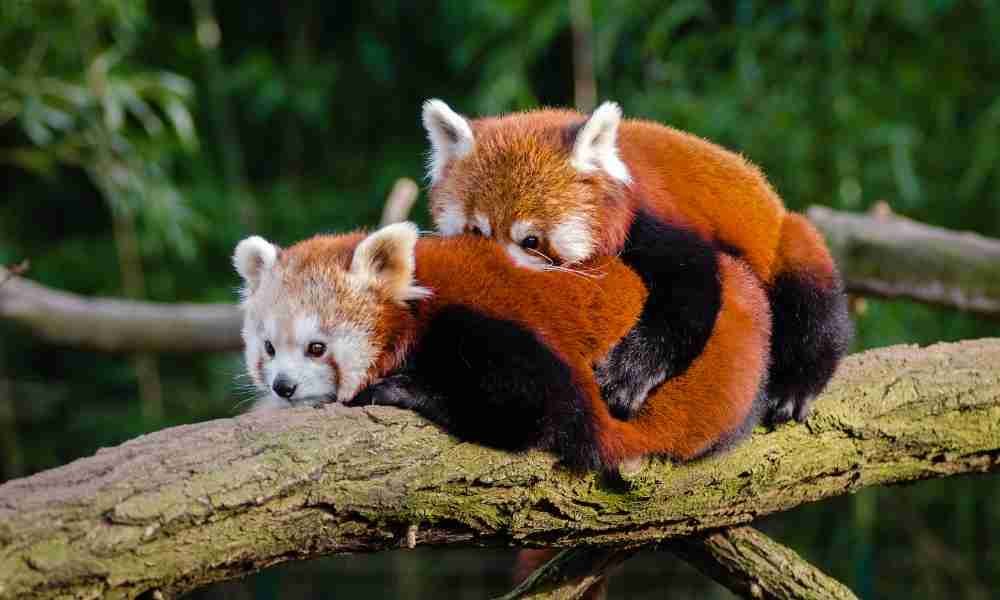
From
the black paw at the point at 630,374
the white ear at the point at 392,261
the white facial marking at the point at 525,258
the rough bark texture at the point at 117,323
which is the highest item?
the white ear at the point at 392,261

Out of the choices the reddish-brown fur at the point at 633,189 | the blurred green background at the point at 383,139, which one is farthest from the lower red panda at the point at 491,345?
the blurred green background at the point at 383,139

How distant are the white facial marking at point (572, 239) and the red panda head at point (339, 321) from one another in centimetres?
29

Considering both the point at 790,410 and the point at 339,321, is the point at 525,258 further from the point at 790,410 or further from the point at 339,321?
the point at 790,410

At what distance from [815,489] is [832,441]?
0.10 metres

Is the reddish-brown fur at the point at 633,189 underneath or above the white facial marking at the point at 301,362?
above

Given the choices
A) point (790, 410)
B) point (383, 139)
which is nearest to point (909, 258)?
point (790, 410)

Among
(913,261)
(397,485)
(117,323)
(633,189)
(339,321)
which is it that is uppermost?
(633,189)

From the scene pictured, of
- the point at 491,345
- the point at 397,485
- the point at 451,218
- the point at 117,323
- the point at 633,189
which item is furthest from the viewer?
the point at 117,323

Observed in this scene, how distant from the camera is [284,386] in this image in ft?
5.74

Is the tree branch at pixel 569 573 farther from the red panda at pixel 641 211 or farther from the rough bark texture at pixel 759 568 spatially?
the red panda at pixel 641 211

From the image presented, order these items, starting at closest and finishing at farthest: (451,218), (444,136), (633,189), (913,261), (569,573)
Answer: (569,573)
(633,189)
(451,218)
(444,136)
(913,261)

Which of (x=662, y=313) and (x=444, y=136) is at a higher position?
(x=444, y=136)

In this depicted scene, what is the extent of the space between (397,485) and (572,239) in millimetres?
641

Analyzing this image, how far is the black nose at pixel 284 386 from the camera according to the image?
1.75m
